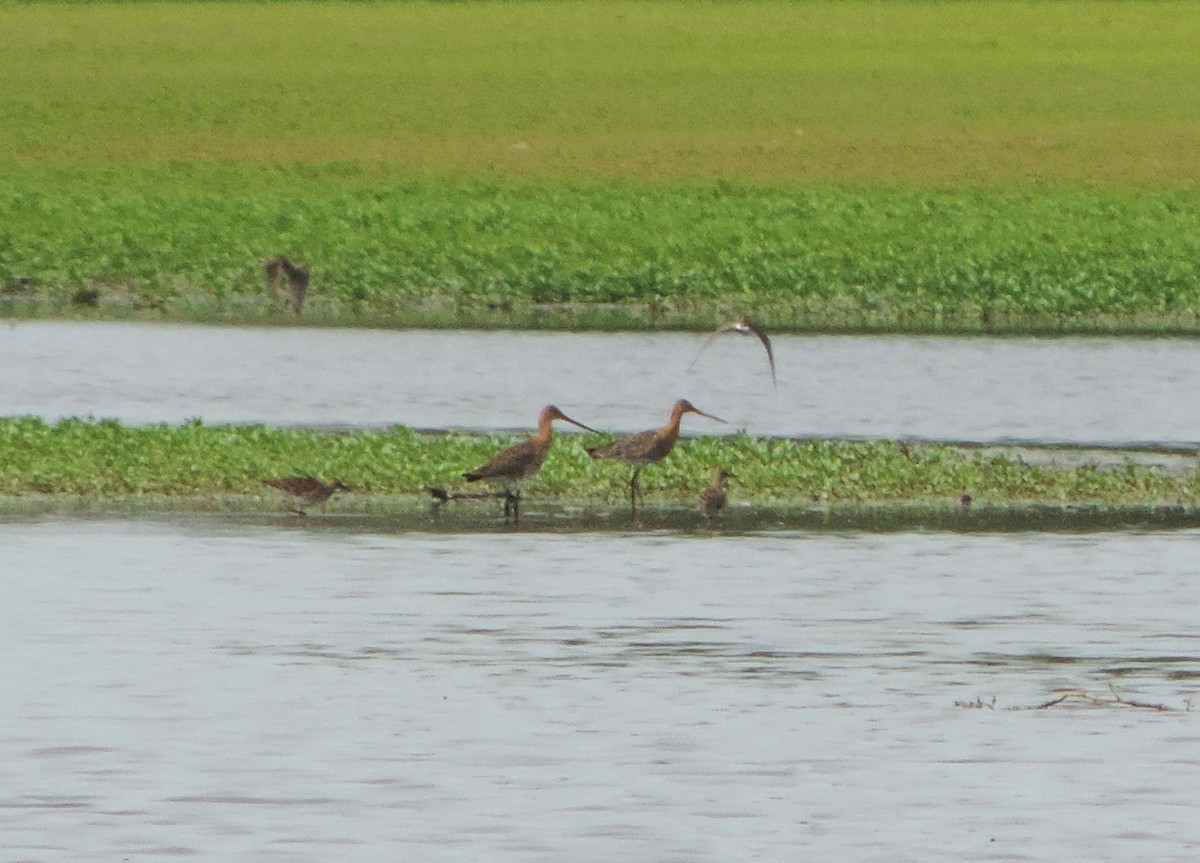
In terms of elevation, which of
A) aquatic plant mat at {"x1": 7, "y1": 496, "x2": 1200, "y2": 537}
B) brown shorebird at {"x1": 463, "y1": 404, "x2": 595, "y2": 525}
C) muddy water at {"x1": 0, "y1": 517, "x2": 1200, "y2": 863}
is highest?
brown shorebird at {"x1": 463, "y1": 404, "x2": 595, "y2": 525}

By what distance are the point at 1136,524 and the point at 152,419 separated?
819cm

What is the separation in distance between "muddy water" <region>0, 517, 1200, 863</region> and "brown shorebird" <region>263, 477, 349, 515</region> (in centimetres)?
45

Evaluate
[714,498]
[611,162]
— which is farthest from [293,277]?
[714,498]

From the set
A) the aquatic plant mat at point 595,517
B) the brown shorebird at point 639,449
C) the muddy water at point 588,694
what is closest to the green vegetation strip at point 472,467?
the aquatic plant mat at point 595,517

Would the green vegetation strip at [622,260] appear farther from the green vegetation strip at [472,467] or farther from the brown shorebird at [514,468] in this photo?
the brown shorebird at [514,468]

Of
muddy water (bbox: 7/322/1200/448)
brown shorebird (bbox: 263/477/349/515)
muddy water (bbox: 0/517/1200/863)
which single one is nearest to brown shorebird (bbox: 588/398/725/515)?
muddy water (bbox: 0/517/1200/863)

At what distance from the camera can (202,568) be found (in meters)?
14.9

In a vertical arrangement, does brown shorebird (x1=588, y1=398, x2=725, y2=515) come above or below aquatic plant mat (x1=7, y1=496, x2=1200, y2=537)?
above

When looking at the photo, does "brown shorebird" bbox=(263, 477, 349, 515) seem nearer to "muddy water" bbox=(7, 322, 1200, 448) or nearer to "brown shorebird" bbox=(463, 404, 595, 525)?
"brown shorebird" bbox=(463, 404, 595, 525)

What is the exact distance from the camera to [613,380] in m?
25.6

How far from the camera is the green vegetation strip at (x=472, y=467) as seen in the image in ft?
57.8

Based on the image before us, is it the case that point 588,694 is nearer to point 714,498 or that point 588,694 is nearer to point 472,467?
point 714,498

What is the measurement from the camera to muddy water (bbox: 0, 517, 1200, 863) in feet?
31.6

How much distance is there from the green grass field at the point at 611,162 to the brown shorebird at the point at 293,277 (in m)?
0.57
